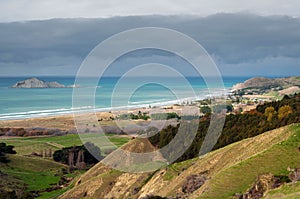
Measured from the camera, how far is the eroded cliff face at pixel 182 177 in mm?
31322

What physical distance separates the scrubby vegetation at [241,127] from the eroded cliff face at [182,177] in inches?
146

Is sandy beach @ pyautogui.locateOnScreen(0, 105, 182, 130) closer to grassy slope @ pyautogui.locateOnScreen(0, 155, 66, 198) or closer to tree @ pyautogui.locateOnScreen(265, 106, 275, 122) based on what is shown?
grassy slope @ pyautogui.locateOnScreen(0, 155, 66, 198)

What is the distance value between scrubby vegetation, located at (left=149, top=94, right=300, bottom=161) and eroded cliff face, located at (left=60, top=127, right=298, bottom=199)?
3.71 m

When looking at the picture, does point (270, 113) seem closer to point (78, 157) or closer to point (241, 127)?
point (241, 127)

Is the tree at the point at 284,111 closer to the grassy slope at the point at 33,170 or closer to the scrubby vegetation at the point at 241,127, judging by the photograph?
the scrubby vegetation at the point at 241,127

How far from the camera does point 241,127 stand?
184 ft

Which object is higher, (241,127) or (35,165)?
(241,127)

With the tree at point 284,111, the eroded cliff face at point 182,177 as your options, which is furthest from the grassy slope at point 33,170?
the tree at point 284,111

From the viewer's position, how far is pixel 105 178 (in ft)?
157

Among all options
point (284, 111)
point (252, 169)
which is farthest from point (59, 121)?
point (252, 169)

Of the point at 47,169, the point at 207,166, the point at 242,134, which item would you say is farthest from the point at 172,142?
the point at 47,169

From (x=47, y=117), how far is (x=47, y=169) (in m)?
84.4

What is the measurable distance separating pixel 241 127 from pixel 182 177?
21416mm

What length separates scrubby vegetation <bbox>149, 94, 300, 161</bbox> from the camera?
5091cm
